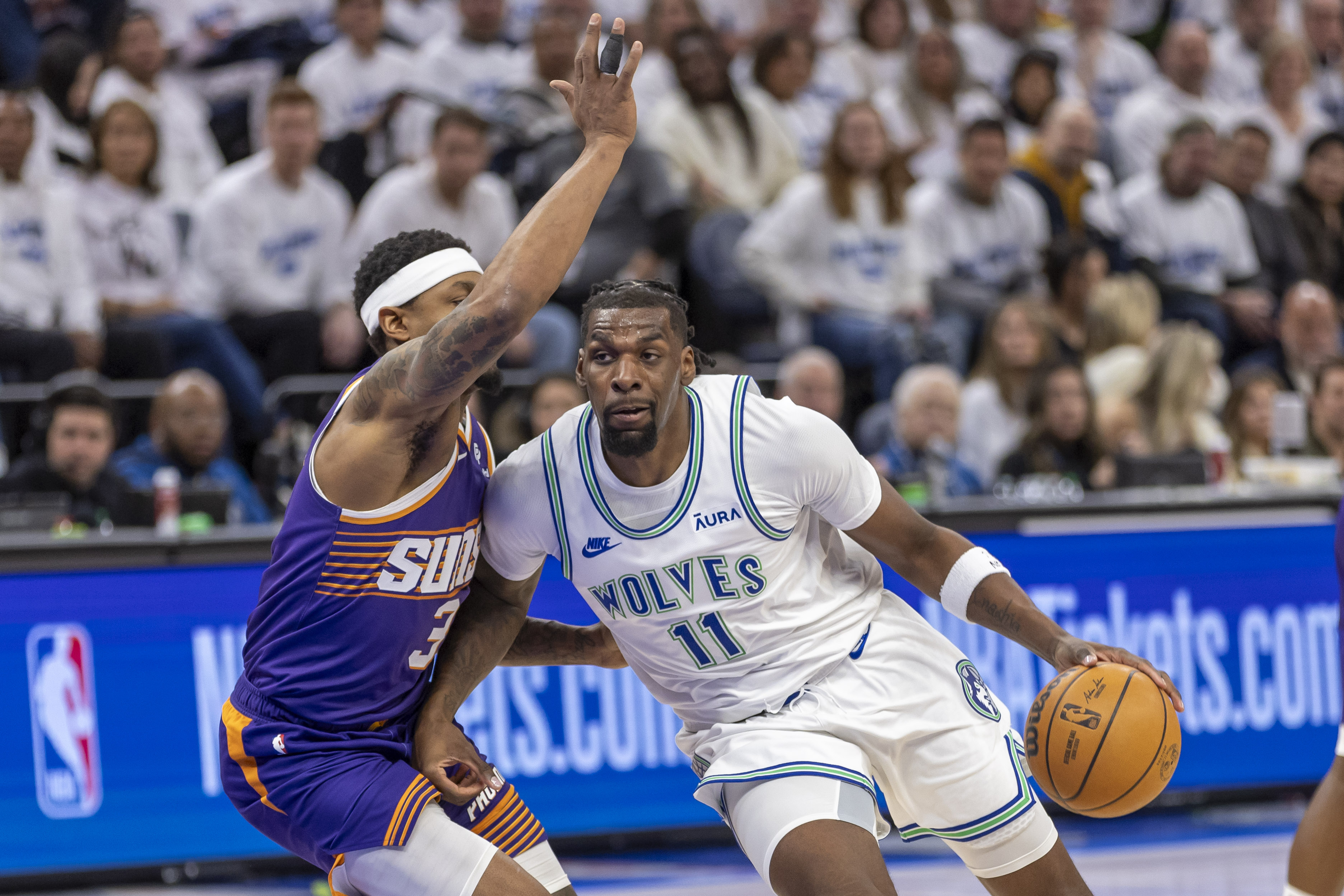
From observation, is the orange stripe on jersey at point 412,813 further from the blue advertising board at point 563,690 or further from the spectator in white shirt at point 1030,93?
the spectator in white shirt at point 1030,93

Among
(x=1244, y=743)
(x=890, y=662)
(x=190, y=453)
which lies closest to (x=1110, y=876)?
(x=1244, y=743)

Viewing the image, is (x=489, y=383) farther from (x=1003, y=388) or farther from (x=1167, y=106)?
(x=1167, y=106)

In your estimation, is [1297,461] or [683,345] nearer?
[683,345]

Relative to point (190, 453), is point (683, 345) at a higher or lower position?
higher

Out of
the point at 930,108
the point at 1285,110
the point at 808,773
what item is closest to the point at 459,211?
the point at 930,108

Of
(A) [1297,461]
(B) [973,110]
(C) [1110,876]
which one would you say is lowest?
(C) [1110,876]

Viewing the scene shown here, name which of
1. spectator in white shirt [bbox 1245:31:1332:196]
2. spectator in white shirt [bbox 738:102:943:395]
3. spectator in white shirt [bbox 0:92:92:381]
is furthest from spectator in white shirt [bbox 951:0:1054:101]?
spectator in white shirt [bbox 0:92:92:381]

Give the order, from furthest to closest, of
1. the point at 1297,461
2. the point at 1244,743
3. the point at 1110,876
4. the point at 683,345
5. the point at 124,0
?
the point at 124,0, the point at 1297,461, the point at 1244,743, the point at 1110,876, the point at 683,345

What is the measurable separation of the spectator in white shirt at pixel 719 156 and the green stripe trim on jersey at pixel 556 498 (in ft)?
18.8

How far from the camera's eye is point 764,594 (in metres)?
3.78

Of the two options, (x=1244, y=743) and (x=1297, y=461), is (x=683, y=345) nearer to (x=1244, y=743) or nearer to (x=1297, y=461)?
(x=1244, y=743)

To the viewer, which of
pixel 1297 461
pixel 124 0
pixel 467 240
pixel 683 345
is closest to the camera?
pixel 683 345

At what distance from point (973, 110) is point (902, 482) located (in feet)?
15.1

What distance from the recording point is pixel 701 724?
3928 millimetres
